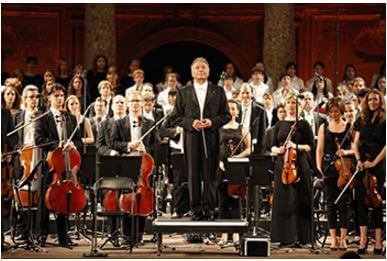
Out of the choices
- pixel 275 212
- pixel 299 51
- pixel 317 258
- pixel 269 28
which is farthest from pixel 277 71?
pixel 317 258

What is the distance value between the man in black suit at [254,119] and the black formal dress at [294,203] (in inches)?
31.5

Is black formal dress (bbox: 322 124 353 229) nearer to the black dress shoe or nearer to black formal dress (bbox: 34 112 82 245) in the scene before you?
the black dress shoe

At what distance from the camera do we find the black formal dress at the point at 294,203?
9148 mm

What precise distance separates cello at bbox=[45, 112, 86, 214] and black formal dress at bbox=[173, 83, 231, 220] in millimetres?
1007

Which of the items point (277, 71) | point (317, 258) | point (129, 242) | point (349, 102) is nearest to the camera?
point (317, 258)

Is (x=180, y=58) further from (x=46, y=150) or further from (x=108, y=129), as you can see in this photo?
(x=46, y=150)

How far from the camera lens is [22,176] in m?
9.34

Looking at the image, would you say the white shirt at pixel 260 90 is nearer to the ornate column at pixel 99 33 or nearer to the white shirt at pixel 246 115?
the white shirt at pixel 246 115

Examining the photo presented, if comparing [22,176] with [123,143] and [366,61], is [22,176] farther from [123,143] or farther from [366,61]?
[366,61]

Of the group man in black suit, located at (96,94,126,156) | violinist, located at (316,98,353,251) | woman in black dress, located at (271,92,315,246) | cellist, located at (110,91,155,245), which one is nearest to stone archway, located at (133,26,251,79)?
man in black suit, located at (96,94,126,156)

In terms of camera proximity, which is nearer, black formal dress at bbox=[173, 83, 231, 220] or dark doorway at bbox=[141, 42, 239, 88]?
black formal dress at bbox=[173, 83, 231, 220]

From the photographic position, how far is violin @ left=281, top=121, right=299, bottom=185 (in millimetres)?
8875

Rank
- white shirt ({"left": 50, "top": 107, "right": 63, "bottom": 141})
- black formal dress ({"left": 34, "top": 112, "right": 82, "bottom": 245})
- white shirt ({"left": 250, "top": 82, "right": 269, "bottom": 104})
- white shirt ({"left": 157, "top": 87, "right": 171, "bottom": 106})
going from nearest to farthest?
black formal dress ({"left": 34, "top": 112, "right": 82, "bottom": 245}) → white shirt ({"left": 50, "top": 107, "right": 63, "bottom": 141}) → white shirt ({"left": 157, "top": 87, "right": 171, "bottom": 106}) → white shirt ({"left": 250, "top": 82, "right": 269, "bottom": 104})

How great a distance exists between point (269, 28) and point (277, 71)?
2.31 feet
